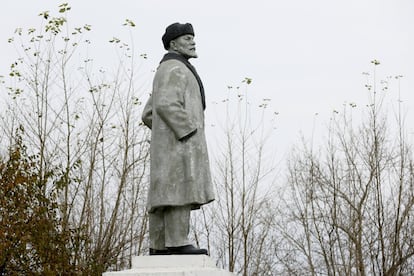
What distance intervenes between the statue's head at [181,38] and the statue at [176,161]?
26 cm

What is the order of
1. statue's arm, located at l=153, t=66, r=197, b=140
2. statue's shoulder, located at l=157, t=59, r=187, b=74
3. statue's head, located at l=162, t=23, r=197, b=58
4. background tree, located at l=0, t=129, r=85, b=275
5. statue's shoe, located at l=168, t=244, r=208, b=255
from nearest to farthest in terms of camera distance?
statue's shoe, located at l=168, t=244, r=208, b=255 < statue's arm, located at l=153, t=66, r=197, b=140 < statue's shoulder, located at l=157, t=59, r=187, b=74 < statue's head, located at l=162, t=23, r=197, b=58 < background tree, located at l=0, t=129, r=85, b=275

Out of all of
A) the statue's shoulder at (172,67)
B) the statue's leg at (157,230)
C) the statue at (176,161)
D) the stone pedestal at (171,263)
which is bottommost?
the stone pedestal at (171,263)

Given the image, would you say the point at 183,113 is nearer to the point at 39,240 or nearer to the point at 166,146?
the point at 166,146

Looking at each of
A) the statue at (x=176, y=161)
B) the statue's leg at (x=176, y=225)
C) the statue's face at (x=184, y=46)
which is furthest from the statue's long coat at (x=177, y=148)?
the statue's face at (x=184, y=46)

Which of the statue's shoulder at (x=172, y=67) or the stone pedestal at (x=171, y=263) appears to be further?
the statue's shoulder at (x=172, y=67)

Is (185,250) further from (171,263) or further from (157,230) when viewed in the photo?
(157,230)

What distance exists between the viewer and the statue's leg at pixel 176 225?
22.7 ft

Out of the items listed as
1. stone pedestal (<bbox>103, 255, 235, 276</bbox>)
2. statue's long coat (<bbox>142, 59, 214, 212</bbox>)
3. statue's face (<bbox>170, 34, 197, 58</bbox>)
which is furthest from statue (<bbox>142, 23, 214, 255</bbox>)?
statue's face (<bbox>170, 34, 197, 58</bbox>)

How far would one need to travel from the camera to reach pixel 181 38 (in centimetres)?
754

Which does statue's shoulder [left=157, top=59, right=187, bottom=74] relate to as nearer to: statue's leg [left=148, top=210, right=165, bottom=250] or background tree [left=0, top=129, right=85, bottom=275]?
statue's leg [left=148, top=210, right=165, bottom=250]

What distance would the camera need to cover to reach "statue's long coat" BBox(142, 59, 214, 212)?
6.94 m

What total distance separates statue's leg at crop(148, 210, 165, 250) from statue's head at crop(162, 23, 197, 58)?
1.60 m

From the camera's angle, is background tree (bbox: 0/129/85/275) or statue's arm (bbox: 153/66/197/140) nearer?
statue's arm (bbox: 153/66/197/140)

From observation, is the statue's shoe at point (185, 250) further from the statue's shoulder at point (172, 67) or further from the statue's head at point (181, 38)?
the statue's head at point (181, 38)
